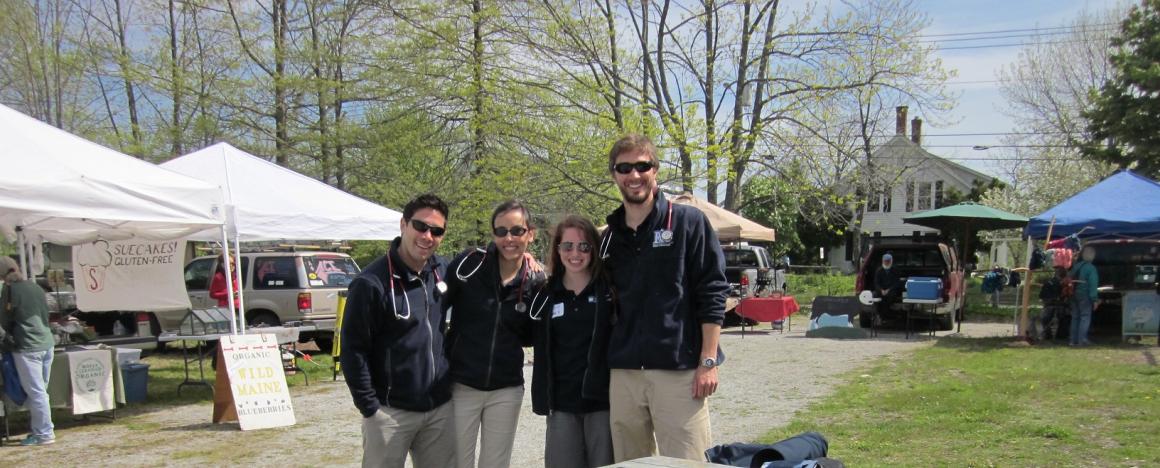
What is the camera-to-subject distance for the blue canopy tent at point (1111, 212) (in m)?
11.2

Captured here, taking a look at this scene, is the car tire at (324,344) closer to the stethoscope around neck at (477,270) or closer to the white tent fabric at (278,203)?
the white tent fabric at (278,203)

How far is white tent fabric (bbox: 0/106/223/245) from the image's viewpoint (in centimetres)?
662

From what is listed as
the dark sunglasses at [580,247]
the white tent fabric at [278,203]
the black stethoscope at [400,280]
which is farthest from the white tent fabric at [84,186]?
the dark sunglasses at [580,247]

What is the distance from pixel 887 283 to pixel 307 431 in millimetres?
10604

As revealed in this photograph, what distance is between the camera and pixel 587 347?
3.37 m

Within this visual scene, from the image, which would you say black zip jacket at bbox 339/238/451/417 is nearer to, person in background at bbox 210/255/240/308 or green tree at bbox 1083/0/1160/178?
person in background at bbox 210/255/240/308

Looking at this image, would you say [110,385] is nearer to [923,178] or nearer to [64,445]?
[64,445]

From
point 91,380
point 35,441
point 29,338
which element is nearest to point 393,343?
point 29,338

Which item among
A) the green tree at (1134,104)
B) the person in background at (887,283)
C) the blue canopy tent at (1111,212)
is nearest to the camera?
the blue canopy tent at (1111,212)

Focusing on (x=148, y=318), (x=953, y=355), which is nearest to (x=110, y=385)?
(x=148, y=318)

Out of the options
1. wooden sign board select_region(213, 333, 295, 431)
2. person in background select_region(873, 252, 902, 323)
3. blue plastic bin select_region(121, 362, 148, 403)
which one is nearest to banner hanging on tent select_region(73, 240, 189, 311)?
blue plastic bin select_region(121, 362, 148, 403)

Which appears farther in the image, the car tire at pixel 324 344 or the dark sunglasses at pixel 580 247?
the car tire at pixel 324 344

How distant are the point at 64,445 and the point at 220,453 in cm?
160

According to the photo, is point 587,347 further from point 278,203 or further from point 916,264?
point 916,264
